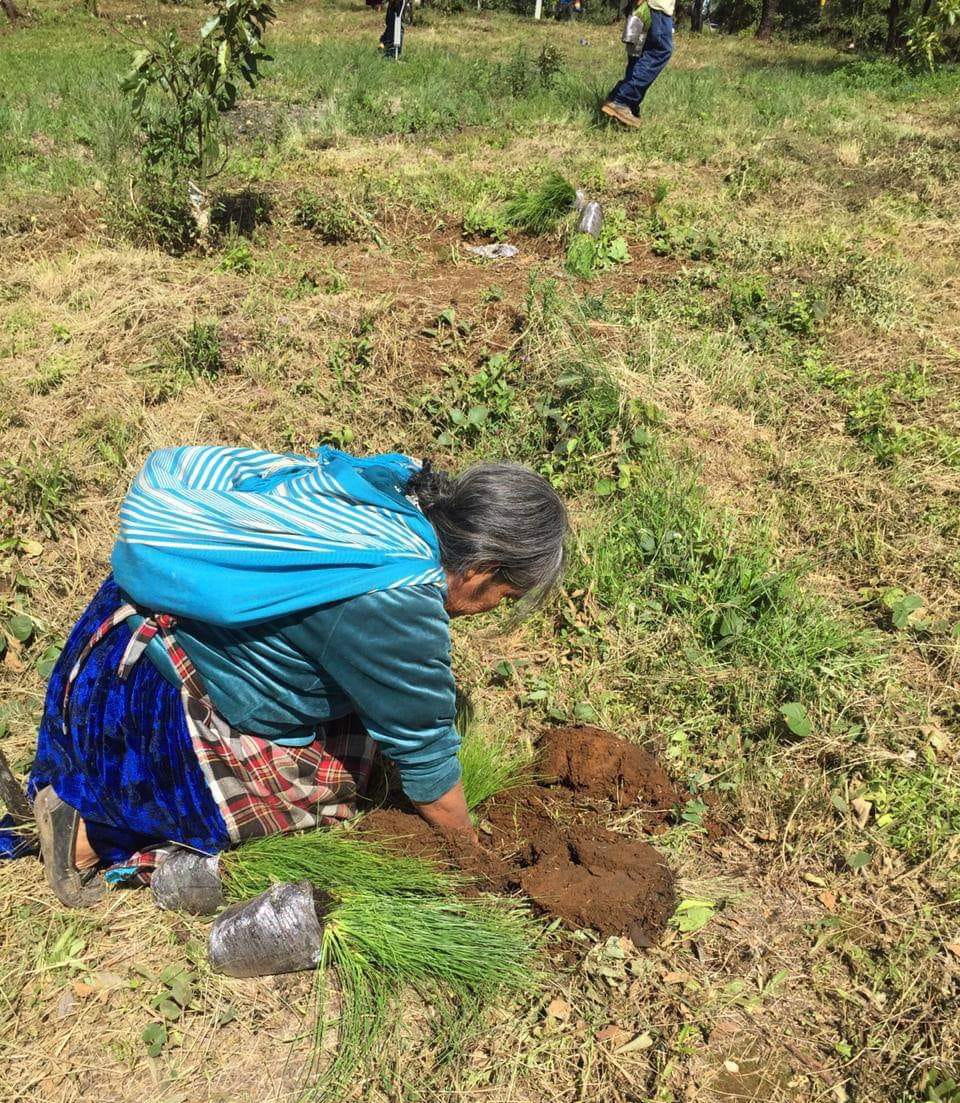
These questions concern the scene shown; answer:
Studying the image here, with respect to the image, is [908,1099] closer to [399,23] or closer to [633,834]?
[633,834]

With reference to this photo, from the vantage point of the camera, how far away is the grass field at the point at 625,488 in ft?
6.67

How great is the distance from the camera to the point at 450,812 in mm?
2070

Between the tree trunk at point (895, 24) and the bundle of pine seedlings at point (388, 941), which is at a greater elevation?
the tree trunk at point (895, 24)

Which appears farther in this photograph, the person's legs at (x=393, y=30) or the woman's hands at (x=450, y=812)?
the person's legs at (x=393, y=30)

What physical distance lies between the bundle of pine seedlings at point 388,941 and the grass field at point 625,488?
65 mm

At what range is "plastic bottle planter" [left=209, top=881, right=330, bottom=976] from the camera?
2.01m

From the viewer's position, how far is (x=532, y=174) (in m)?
6.21

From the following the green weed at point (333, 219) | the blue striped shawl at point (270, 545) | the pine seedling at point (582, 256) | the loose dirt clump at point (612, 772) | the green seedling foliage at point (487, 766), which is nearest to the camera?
the blue striped shawl at point (270, 545)

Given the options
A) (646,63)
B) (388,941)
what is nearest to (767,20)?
(646,63)

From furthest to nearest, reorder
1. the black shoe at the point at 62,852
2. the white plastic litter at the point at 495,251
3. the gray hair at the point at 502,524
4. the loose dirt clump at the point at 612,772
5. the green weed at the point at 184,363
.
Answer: the white plastic litter at the point at 495,251 < the green weed at the point at 184,363 < the loose dirt clump at the point at 612,772 < the black shoe at the point at 62,852 < the gray hair at the point at 502,524

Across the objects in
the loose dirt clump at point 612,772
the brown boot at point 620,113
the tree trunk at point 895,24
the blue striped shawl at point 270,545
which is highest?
the tree trunk at point 895,24

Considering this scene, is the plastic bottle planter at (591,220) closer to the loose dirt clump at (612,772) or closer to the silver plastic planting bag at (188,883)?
the loose dirt clump at (612,772)

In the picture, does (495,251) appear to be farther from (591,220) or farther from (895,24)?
(895,24)

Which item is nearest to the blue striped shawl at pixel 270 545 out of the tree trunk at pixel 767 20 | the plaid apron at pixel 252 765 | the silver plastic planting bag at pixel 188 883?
the plaid apron at pixel 252 765
